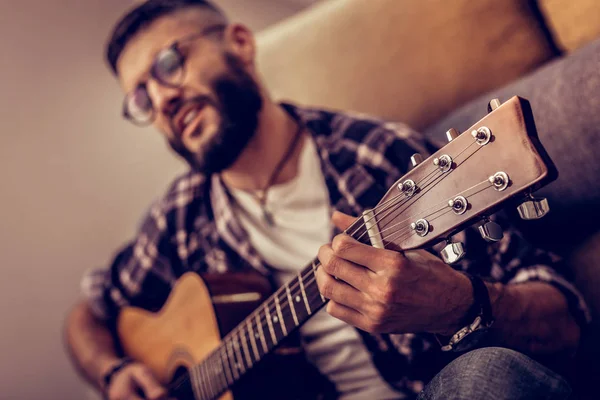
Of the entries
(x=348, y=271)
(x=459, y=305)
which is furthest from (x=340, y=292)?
(x=459, y=305)

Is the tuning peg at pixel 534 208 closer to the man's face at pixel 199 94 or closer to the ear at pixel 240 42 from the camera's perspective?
the man's face at pixel 199 94

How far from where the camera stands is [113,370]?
1152 mm

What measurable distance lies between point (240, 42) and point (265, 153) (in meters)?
0.27

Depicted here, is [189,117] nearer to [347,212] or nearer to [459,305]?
[347,212]

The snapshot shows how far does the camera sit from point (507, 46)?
1.08 meters

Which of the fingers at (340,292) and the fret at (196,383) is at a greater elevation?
the fingers at (340,292)

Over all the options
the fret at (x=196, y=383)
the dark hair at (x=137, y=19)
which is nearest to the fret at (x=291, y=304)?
the fret at (x=196, y=383)

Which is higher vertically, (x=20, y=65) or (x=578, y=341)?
(x=20, y=65)

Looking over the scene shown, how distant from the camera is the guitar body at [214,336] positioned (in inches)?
33.9

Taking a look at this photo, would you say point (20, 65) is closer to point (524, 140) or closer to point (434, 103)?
point (434, 103)

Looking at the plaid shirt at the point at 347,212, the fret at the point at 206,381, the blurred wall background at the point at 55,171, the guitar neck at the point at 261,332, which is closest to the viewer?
the guitar neck at the point at 261,332

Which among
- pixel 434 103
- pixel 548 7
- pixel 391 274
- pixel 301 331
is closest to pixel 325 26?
pixel 434 103

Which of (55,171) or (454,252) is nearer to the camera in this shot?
(454,252)

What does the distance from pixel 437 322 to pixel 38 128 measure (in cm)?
135
